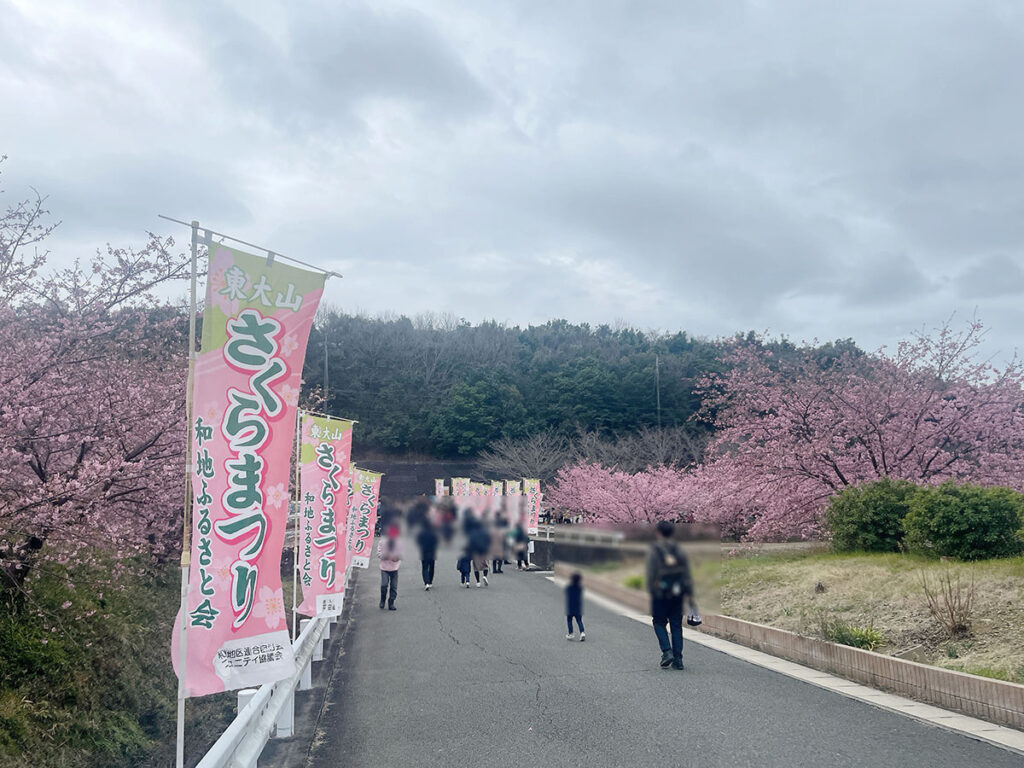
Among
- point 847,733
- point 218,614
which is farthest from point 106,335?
point 847,733

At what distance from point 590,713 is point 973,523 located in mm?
7967

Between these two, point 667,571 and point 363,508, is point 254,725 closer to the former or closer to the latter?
point 667,571

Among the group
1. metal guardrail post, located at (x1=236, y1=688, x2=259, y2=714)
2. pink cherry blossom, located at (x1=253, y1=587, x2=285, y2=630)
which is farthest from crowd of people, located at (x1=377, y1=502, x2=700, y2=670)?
metal guardrail post, located at (x1=236, y1=688, x2=259, y2=714)

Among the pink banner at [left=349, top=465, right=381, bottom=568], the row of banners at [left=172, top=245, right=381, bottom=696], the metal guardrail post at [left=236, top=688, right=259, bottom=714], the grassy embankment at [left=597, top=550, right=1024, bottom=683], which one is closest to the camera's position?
the row of banners at [left=172, top=245, right=381, bottom=696]

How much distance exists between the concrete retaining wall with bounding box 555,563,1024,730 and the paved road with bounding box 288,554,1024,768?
0.67 metres

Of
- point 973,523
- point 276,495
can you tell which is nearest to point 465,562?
point 276,495

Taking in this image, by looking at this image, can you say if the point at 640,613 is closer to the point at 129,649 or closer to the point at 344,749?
the point at 344,749

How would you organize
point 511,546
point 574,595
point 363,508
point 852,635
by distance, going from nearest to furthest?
point 574,595
point 511,546
point 852,635
point 363,508

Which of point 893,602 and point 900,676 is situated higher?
point 893,602

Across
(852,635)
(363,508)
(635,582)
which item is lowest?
(852,635)

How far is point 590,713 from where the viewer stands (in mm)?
6918

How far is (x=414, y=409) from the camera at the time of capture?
43.6 meters

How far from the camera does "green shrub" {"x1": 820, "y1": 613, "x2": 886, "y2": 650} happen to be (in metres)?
8.65

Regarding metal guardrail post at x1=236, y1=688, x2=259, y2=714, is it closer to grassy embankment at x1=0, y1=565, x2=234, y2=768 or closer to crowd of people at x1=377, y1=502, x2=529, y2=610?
grassy embankment at x1=0, y1=565, x2=234, y2=768
